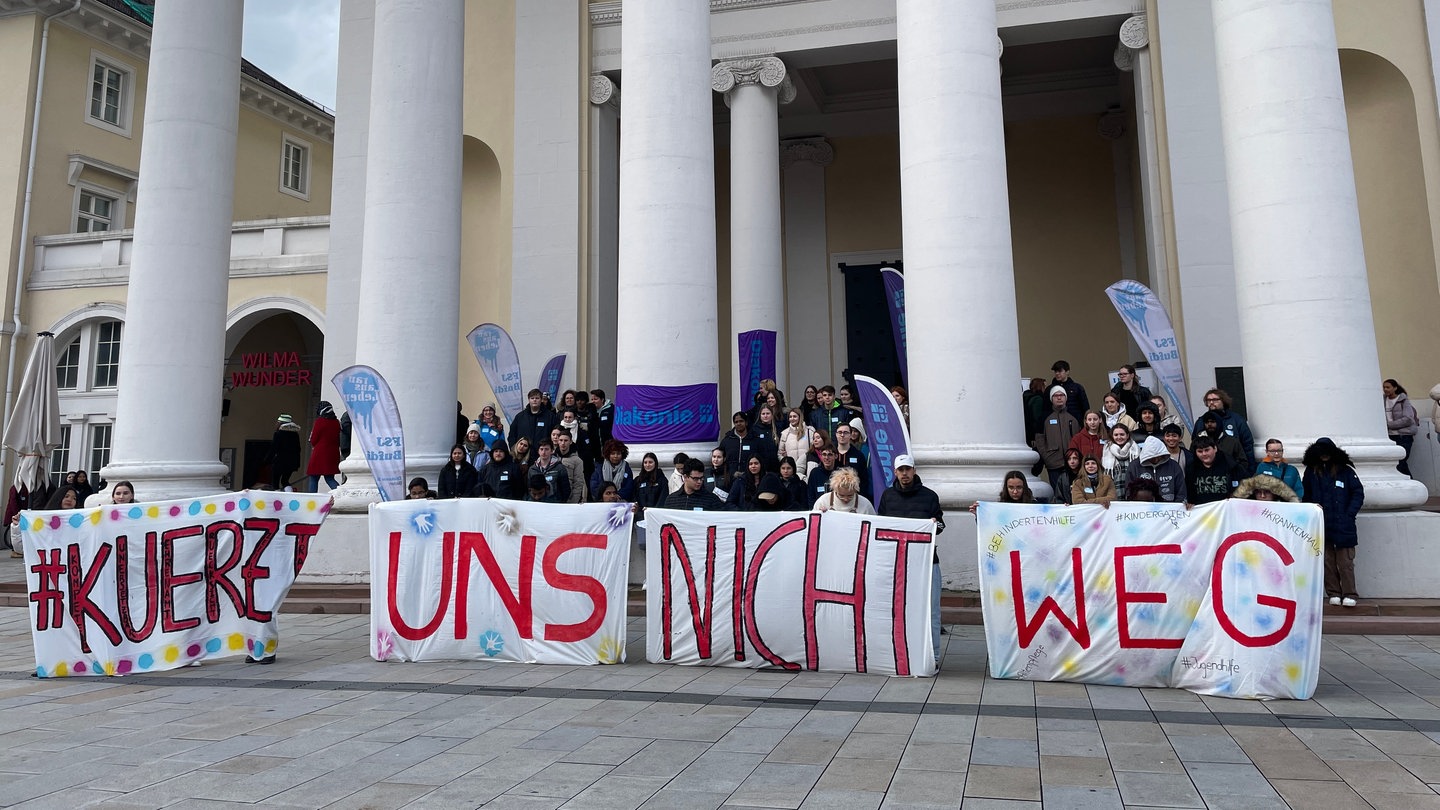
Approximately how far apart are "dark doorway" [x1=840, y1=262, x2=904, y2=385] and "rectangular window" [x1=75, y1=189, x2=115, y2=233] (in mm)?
20796

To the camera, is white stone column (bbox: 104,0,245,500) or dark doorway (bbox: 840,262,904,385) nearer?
white stone column (bbox: 104,0,245,500)

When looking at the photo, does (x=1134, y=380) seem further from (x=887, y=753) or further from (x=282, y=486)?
(x=282, y=486)

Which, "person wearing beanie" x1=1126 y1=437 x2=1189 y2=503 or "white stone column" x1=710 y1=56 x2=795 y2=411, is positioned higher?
"white stone column" x1=710 y1=56 x2=795 y2=411

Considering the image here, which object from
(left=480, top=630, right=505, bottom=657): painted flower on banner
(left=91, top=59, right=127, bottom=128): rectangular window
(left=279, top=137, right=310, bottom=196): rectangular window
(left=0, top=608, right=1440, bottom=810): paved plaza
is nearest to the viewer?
(left=0, top=608, right=1440, bottom=810): paved plaza

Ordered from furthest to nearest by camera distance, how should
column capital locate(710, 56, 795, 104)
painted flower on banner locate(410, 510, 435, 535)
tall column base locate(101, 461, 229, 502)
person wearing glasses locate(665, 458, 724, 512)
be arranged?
column capital locate(710, 56, 795, 104) < tall column base locate(101, 461, 229, 502) < person wearing glasses locate(665, 458, 724, 512) < painted flower on banner locate(410, 510, 435, 535)

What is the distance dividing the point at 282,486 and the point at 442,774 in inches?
738

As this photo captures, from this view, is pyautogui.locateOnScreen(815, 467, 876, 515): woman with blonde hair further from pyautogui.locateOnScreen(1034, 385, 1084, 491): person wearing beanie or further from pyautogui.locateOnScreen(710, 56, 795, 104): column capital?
pyautogui.locateOnScreen(710, 56, 795, 104): column capital

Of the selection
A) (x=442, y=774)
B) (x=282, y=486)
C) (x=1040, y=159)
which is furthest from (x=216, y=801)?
(x=1040, y=159)

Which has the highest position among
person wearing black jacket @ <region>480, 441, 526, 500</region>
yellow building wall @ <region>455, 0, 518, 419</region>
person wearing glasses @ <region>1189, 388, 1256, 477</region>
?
yellow building wall @ <region>455, 0, 518, 419</region>

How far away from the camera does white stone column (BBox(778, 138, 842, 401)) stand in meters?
22.6

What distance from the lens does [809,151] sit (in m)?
23.5

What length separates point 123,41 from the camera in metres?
27.0

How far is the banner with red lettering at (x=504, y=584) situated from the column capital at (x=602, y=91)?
41.7 ft

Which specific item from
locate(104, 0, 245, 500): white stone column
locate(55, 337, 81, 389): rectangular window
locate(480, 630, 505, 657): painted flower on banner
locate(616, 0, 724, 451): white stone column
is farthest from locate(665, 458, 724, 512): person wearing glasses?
locate(55, 337, 81, 389): rectangular window
